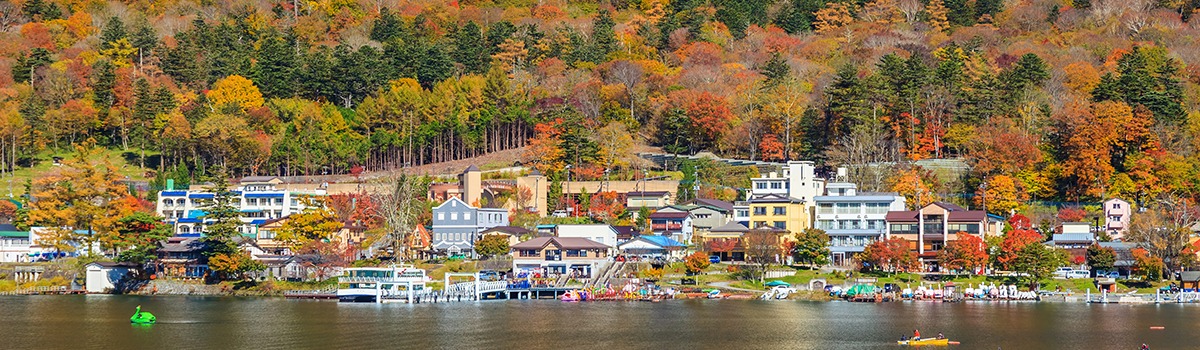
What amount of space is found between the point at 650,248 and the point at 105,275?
94.5 feet

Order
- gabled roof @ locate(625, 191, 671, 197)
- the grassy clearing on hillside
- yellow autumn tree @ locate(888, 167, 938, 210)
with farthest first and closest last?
the grassy clearing on hillside
gabled roof @ locate(625, 191, 671, 197)
yellow autumn tree @ locate(888, 167, 938, 210)

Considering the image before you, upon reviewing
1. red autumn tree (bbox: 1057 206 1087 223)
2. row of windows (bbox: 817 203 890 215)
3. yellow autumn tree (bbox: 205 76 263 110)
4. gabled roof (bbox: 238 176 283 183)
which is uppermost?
yellow autumn tree (bbox: 205 76 263 110)

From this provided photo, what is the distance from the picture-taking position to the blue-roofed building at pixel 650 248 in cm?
8175

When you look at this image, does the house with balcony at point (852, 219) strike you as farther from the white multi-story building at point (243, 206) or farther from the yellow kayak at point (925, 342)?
the white multi-story building at point (243, 206)

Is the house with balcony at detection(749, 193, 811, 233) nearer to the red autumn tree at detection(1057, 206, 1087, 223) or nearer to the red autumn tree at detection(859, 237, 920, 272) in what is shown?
the red autumn tree at detection(859, 237, 920, 272)

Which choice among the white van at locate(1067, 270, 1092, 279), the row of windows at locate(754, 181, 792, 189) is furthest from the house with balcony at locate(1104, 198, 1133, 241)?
the row of windows at locate(754, 181, 792, 189)

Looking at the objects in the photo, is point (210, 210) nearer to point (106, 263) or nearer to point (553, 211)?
point (106, 263)

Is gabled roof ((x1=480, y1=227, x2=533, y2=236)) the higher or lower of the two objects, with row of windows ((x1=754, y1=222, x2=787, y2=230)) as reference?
lower

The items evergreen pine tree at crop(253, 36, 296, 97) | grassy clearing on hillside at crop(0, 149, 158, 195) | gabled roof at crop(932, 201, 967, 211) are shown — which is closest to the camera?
gabled roof at crop(932, 201, 967, 211)

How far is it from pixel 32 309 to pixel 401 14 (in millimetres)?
79998

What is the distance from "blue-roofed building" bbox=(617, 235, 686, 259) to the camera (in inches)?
3219

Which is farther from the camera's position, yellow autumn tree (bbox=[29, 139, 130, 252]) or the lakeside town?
yellow autumn tree (bbox=[29, 139, 130, 252])

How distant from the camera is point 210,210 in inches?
3241

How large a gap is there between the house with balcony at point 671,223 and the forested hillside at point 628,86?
1026 cm
